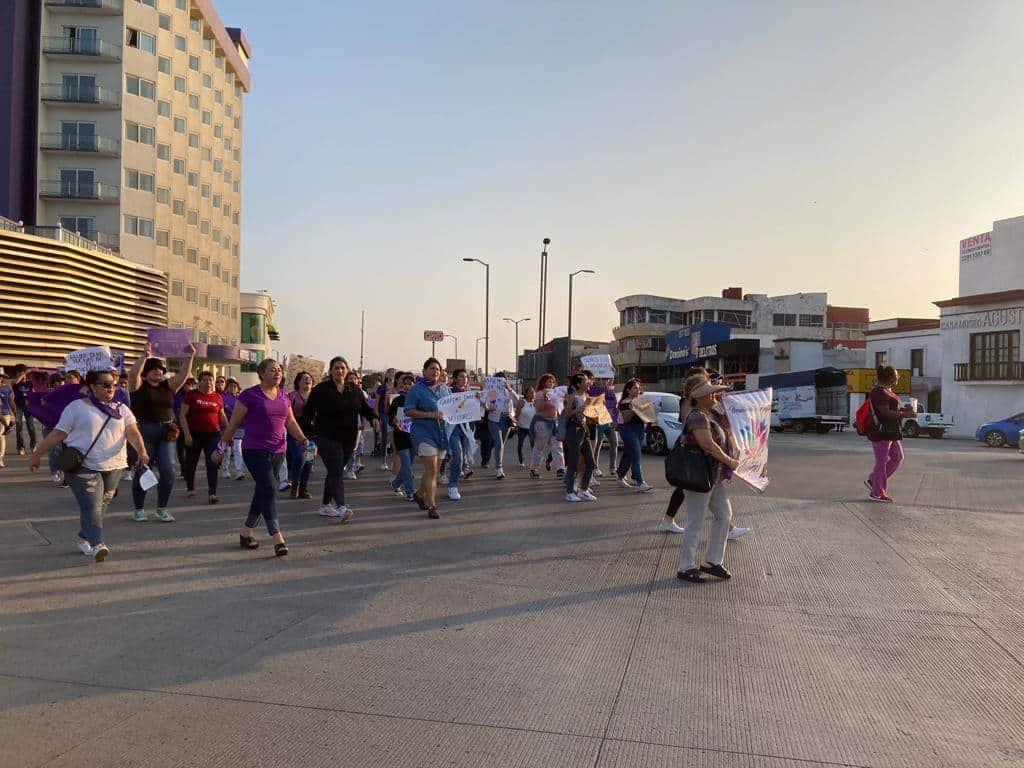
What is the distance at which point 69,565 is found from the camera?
22.7 ft

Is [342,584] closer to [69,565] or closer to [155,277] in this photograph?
[69,565]

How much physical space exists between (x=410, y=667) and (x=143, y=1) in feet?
182

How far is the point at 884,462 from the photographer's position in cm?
1177

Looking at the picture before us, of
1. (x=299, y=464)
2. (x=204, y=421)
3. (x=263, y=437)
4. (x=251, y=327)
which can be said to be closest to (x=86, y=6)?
(x=251, y=327)

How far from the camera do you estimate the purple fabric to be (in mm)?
7488

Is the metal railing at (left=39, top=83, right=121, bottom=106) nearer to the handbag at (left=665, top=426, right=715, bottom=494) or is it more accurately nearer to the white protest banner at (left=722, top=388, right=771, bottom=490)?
the white protest banner at (left=722, top=388, right=771, bottom=490)

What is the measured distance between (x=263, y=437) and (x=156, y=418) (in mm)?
→ 2614

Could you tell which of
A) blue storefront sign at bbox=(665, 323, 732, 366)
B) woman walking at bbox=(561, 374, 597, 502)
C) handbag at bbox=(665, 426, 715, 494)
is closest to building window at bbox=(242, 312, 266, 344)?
blue storefront sign at bbox=(665, 323, 732, 366)

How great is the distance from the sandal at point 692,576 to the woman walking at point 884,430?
18.5 feet

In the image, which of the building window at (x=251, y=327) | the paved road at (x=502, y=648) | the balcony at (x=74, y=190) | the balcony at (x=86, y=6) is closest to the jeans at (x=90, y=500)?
the paved road at (x=502, y=648)

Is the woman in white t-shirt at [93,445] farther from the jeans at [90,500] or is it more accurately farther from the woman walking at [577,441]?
the woman walking at [577,441]

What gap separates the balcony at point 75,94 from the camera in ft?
156

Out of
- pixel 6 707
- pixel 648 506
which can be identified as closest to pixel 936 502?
pixel 648 506

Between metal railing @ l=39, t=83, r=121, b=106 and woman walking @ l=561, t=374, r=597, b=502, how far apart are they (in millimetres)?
47208
